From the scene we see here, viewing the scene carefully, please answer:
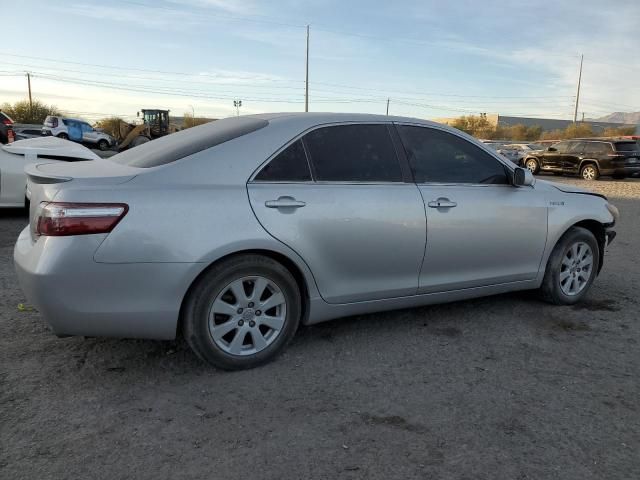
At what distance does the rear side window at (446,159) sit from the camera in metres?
4.07

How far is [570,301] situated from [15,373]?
437cm

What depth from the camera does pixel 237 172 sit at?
133 inches

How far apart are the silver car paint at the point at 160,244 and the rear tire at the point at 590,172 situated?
20824 millimetres

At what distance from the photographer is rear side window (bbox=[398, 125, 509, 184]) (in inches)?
160

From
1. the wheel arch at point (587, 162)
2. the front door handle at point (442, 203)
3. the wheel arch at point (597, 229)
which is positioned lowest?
the wheel arch at point (597, 229)

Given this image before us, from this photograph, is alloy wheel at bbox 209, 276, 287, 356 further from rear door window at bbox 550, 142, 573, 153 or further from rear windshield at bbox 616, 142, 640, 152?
rear door window at bbox 550, 142, 573, 153

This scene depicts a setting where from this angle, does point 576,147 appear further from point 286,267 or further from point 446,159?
point 286,267

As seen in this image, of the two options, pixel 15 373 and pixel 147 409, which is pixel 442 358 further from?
pixel 15 373

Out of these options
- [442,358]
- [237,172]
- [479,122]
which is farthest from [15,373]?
[479,122]

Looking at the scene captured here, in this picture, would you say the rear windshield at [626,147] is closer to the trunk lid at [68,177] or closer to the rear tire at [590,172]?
the rear tire at [590,172]

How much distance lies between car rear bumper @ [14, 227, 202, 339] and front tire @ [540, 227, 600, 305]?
3153 millimetres

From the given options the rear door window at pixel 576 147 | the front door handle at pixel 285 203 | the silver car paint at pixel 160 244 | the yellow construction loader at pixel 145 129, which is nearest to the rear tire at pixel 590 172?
the rear door window at pixel 576 147

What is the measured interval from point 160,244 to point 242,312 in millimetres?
672

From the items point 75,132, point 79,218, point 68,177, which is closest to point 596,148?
point 68,177
